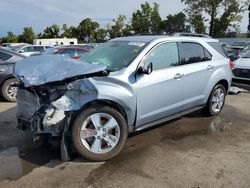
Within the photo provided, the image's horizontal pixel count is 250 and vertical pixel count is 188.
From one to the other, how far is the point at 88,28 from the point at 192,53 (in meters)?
59.4

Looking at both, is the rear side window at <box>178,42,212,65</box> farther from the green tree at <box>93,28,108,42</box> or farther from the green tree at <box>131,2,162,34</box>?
the green tree at <box>93,28,108,42</box>

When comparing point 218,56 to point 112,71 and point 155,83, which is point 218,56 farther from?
point 112,71

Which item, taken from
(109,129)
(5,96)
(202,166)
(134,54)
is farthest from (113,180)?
(5,96)

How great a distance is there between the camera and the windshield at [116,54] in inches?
187

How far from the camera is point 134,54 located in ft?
15.8

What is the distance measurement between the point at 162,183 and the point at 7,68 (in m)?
5.87

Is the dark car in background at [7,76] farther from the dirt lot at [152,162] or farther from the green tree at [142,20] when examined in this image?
the green tree at [142,20]

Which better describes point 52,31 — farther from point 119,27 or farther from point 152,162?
point 152,162

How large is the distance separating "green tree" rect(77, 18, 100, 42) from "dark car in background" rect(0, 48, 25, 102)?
55431 millimetres

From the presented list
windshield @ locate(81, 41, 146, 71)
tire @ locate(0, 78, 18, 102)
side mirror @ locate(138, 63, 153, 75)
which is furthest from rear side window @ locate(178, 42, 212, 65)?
tire @ locate(0, 78, 18, 102)

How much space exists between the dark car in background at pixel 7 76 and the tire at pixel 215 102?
480 centimetres

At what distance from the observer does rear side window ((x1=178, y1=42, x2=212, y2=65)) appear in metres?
A: 5.45

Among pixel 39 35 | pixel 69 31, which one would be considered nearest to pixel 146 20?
pixel 69 31

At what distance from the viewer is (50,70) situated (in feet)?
14.1
